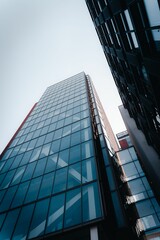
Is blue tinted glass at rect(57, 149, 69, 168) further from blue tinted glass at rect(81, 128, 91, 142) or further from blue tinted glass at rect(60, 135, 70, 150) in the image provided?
blue tinted glass at rect(81, 128, 91, 142)

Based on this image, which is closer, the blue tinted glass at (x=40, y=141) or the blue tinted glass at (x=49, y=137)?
the blue tinted glass at (x=49, y=137)

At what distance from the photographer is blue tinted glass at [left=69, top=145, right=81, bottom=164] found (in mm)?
15591

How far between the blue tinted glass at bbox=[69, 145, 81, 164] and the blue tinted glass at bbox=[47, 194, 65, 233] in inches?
131

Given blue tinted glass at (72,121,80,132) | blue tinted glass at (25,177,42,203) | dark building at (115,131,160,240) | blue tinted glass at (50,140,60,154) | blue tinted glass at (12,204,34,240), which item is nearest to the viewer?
blue tinted glass at (12,204,34,240)

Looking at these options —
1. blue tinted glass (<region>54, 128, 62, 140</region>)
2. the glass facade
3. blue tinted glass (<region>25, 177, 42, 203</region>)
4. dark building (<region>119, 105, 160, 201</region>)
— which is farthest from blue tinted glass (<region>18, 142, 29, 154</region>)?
dark building (<region>119, 105, 160, 201</region>)

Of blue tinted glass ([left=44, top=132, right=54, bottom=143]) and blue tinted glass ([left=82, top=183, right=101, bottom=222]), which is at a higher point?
blue tinted glass ([left=44, top=132, right=54, bottom=143])

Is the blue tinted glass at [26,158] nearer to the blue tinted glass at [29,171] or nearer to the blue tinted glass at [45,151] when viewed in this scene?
the blue tinted glass at [29,171]

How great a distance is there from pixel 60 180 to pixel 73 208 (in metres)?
3.08

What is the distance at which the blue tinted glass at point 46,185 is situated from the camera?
13.9m

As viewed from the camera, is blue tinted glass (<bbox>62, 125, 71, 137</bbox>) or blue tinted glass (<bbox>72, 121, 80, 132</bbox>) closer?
blue tinted glass (<bbox>72, 121, 80, 132</bbox>)

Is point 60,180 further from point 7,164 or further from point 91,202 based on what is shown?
point 7,164

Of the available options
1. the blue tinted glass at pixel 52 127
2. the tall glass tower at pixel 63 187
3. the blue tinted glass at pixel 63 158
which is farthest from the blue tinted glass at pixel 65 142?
the blue tinted glass at pixel 52 127

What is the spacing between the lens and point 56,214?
38.7 feet

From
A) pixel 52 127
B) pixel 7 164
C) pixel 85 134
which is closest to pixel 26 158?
pixel 7 164
